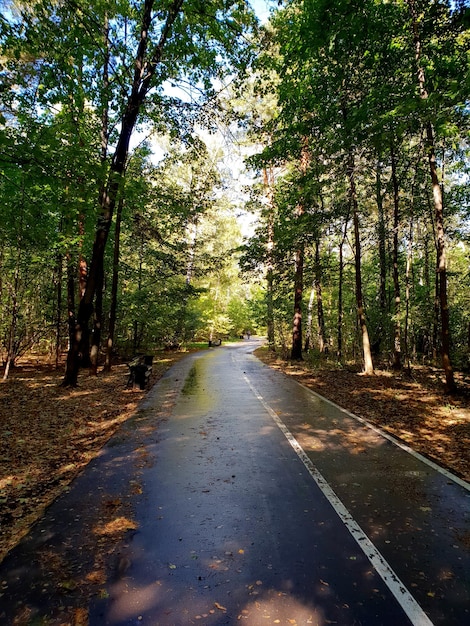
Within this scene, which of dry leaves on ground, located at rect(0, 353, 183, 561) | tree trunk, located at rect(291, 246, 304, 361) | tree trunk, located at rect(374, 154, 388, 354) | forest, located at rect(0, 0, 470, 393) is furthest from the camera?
tree trunk, located at rect(291, 246, 304, 361)

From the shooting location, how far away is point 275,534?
148 inches

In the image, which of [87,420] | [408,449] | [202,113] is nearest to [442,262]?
[408,449]

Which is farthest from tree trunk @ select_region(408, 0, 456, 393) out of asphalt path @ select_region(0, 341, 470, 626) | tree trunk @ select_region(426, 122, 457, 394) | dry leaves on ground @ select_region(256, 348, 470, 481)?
asphalt path @ select_region(0, 341, 470, 626)

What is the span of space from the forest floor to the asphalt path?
16.7 inches

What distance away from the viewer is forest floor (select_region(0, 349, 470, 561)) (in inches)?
197

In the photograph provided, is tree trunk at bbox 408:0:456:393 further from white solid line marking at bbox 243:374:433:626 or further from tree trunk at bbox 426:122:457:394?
white solid line marking at bbox 243:374:433:626

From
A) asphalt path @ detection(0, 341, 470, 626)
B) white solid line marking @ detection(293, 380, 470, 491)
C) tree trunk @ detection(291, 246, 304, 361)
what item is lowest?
asphalt path @ detection(0, 341, 470, 626)

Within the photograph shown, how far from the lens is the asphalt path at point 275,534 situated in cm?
278

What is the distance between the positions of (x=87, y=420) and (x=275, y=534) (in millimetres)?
6146

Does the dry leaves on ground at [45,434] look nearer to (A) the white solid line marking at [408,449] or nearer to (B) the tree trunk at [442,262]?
(A) the white solid line marking at [408,449]

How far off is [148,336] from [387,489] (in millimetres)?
24075

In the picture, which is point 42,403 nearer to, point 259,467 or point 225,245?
point 259,467

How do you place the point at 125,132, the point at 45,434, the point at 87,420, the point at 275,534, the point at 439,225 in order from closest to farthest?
the point at 275,534 → the point at 45,434 → the point at 87,420 → the point at 439,225 → the point at 125,132

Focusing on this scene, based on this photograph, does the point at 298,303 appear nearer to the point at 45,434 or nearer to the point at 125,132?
the point at 125,132
